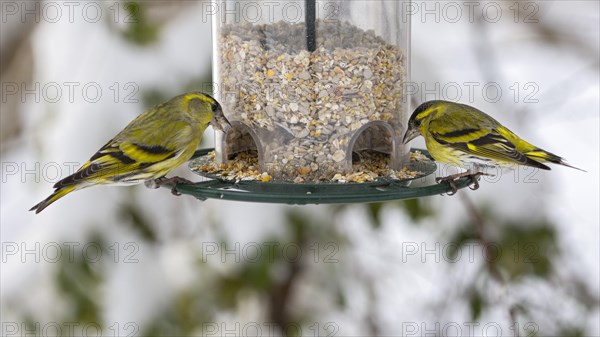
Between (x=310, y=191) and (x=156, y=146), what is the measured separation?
1165mm

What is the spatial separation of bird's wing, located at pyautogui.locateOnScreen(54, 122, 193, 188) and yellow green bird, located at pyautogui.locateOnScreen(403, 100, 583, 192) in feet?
4.64

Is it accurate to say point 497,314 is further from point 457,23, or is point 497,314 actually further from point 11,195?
point 11,195

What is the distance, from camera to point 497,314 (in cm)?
750

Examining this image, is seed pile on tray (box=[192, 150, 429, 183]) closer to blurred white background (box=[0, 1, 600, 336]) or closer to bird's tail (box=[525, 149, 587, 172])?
bird's tail (box=[525, 149, 587, 172])

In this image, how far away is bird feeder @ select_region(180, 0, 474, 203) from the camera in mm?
4773

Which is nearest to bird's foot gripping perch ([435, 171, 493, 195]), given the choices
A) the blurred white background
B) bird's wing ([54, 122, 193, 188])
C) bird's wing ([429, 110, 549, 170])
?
bird's wing ([429, 110, 549, 170])

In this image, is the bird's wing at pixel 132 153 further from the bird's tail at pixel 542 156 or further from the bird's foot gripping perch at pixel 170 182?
the bird's tail at pixel 542 156

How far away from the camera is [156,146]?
4.96 meters

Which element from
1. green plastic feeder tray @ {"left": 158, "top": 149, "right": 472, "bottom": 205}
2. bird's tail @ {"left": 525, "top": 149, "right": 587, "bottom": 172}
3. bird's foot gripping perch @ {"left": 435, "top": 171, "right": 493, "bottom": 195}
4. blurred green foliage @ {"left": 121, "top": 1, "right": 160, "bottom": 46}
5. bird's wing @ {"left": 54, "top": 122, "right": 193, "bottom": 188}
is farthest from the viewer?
blurred green foliage @ {"left": 121, "top": 1, "right": 160, "bottom": 46}

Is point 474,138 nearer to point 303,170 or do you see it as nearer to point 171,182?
point 303,170

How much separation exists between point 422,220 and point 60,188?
3071mm

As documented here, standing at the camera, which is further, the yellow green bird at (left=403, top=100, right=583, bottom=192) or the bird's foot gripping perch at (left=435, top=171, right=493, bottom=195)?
the yellow green bird at (left=403, top=100, right=583, bottom=192)

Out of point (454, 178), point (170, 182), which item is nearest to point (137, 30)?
point (170, 182)

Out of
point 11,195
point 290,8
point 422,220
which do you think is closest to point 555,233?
point 422,220
